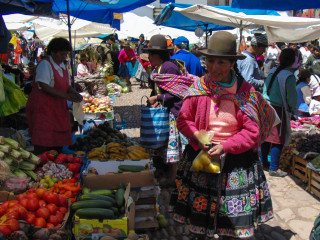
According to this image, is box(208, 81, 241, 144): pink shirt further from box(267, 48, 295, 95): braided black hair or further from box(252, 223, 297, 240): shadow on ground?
box(267, 48, 295, 95): braided black hair

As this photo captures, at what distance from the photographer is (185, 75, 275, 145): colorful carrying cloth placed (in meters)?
2.62

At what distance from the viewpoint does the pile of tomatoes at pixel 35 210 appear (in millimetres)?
2546

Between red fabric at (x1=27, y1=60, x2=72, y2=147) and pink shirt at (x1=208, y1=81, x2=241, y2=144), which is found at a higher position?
pink shirt at (x1=208, y1=81, x2=241, y2=144)

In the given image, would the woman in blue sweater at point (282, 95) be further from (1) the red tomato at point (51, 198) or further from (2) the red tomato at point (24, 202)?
(2) the red tomato at point (24, 202)

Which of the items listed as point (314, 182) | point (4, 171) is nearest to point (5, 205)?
point (4, 171)

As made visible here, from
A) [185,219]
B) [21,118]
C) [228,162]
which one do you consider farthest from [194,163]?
[21,118]

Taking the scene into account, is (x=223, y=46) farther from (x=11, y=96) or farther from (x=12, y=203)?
(x=11, y=96)

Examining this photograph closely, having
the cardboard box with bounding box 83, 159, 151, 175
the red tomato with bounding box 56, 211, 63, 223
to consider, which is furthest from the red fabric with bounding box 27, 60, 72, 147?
the red tomato with bounding box 56, 211, 63, 223

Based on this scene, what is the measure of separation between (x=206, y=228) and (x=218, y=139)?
0.74 m

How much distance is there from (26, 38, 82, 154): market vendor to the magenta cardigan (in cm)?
226

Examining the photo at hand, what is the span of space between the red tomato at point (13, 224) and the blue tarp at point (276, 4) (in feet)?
10.7

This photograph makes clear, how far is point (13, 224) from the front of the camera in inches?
96.6

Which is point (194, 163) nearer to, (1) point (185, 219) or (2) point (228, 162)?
(2) point (228, 162)

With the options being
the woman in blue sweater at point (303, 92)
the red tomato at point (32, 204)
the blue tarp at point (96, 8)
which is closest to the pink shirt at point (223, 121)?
the red tomato at point (32, 204)
